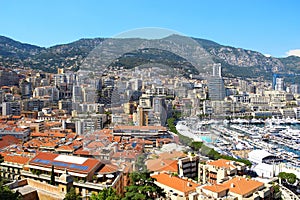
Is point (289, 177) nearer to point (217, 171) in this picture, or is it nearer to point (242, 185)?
point (217, 171)

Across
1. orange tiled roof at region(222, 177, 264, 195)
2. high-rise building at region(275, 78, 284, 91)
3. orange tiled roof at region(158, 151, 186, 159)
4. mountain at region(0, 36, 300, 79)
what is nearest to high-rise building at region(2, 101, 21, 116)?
mountain at region(0, 36, 300, 79)

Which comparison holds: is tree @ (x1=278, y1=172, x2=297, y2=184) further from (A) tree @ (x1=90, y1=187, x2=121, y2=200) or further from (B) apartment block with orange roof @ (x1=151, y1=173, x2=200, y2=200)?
(A) tree @ (x1=90, y1=187, x2=121, y2=200)

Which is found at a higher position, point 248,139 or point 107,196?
point 107,196

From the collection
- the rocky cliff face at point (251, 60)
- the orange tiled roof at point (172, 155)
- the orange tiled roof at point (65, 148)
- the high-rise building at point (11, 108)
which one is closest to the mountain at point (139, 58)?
the rocky cliff face at point (251, 60)

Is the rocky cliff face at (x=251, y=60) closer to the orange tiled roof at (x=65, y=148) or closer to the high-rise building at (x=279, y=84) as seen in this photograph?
the high-rise building at (x=279, y=84)

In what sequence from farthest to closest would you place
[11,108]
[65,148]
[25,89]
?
[25,89] < [11,108] < [65,148]

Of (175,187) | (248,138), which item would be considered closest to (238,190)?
(175,187)
